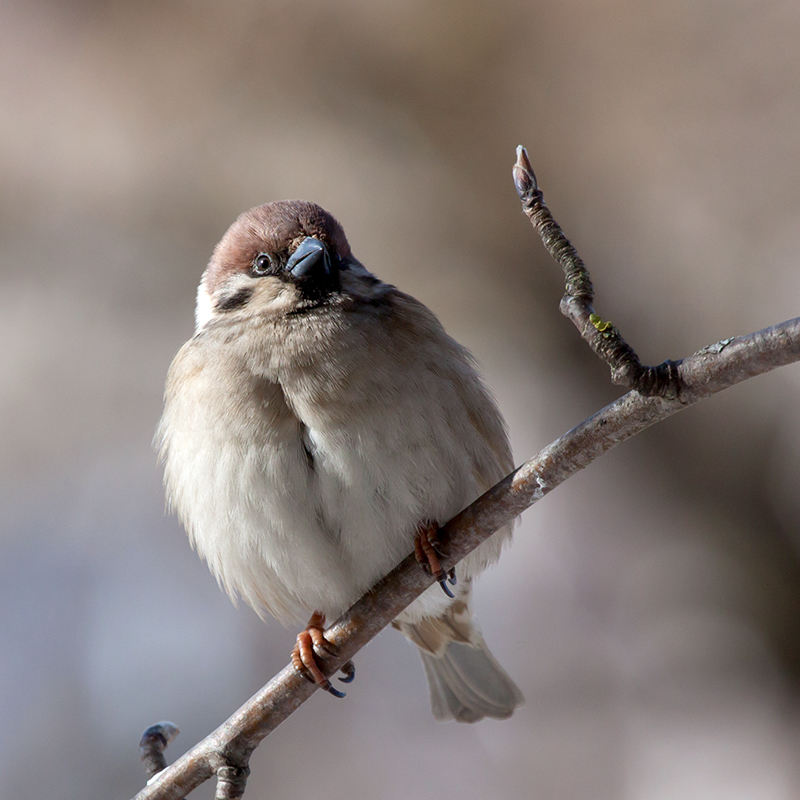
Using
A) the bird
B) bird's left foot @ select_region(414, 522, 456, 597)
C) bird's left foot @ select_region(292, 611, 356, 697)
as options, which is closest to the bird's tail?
the bird

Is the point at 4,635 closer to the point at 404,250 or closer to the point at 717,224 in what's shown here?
the point at 404,250

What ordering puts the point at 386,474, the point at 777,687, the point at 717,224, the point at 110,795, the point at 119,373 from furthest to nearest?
1. the point at 119,373
2. the point at 110,795
3. the point at 717,224
4. the point at 777,687
5. the point at 386,474

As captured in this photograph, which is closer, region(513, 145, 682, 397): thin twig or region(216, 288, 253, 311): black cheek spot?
region(513, 145, 682, 397): thin twig

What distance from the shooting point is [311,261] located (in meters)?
2.29

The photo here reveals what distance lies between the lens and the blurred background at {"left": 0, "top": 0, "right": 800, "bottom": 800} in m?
3.75

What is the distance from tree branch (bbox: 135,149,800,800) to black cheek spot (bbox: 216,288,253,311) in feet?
2.93

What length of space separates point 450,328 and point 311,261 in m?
2.24

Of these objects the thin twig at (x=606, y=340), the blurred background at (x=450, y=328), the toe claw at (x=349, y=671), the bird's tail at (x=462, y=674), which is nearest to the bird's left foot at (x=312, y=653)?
the toe claw at (x=349, y=671)

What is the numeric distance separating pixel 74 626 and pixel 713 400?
3.40 m

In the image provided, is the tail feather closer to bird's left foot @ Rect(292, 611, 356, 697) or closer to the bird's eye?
bird's left foot @ Rect(292, 611, 356, 697)

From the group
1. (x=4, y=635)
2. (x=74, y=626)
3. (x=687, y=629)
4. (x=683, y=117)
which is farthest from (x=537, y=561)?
(x=4, y=635)

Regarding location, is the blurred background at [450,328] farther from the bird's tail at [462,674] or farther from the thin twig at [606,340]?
the thin twig at [606,340]

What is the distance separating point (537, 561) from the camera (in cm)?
407

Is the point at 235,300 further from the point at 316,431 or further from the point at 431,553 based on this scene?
the point at 431,553
